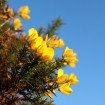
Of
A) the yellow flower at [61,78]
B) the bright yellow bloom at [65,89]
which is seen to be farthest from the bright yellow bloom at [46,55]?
the bright yellow bloom at [65,89]

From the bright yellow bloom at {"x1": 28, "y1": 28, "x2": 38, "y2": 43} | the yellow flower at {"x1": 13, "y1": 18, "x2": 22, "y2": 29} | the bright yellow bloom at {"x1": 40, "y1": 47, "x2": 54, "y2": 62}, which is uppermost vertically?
the yellow flower at {"x1": 13, "y1": 18, "x2": 22, "y2": 29}

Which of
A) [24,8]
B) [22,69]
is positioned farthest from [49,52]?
[24,8]

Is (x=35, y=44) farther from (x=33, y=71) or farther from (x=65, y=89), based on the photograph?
(x=65, y=89)

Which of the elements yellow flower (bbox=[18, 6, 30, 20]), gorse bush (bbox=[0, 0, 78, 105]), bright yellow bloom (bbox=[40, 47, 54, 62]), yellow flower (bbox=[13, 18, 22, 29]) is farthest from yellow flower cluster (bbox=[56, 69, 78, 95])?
yellow flower (bbox=[18, 6, 30, 20])

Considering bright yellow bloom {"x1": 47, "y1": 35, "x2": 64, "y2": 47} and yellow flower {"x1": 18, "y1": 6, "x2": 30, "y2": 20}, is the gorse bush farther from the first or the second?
yellow flower {"x1": 18, "y1": 6, "x2": 30, "y2": 20}

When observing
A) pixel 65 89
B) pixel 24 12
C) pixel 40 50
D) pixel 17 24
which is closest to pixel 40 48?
pixel 40 50

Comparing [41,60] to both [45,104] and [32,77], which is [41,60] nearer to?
[32,77]
